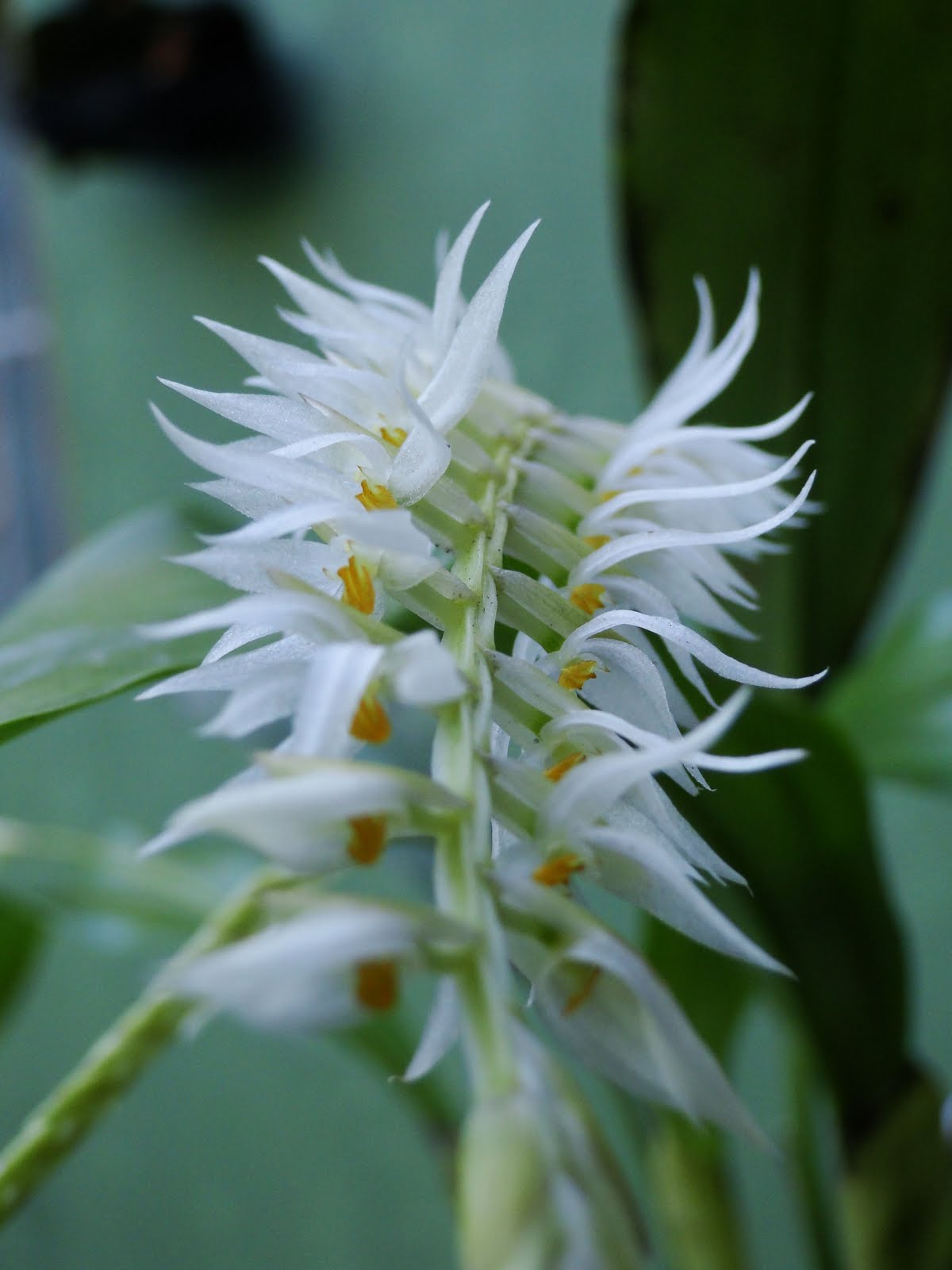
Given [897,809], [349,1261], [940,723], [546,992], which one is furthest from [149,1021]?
[349,1261]

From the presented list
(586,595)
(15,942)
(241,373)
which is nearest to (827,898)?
(586,595)

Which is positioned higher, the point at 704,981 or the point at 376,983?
the point at 376,983

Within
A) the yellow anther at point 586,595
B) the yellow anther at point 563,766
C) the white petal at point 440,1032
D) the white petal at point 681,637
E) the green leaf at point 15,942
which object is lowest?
the green leaf at point 15,942

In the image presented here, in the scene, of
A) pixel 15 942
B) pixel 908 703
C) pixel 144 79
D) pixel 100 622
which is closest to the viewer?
pixel 100 622

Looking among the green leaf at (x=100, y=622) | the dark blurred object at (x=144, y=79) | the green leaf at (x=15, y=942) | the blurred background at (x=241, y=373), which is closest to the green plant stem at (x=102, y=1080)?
the green leaf at (x=100, y=622)

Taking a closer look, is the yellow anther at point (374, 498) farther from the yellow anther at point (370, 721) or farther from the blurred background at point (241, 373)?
the blurred background at point (241, 373)

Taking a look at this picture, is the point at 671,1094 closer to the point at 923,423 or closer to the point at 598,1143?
the point at 598,1143

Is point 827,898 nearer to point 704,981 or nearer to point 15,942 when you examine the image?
point 704,981
